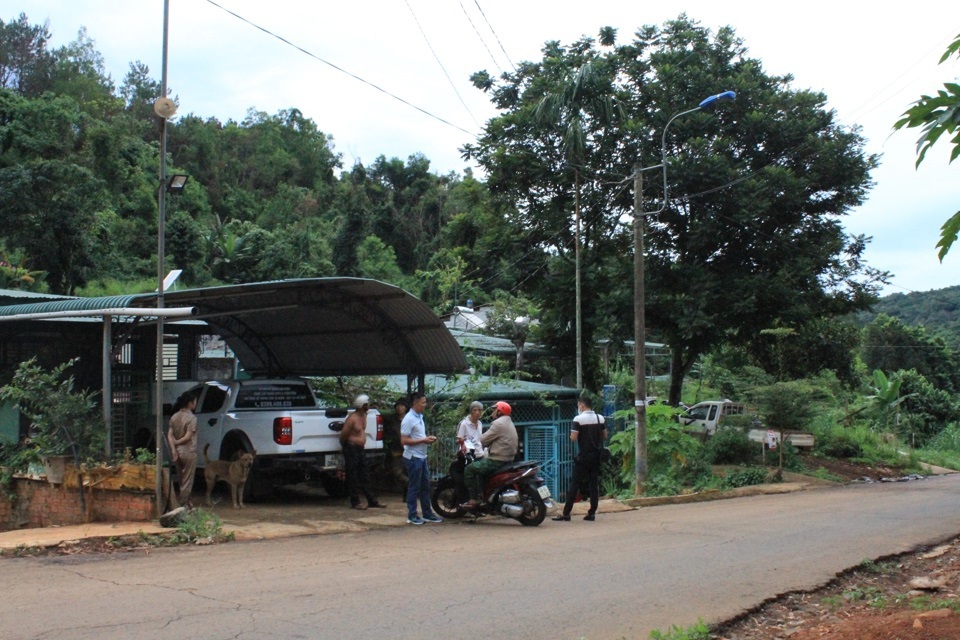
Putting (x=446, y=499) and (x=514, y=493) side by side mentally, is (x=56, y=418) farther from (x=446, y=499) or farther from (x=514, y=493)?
(x=514, y=493)

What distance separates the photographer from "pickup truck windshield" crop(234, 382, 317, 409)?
14.0m

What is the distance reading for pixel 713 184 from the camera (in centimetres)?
2562

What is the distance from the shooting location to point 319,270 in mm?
43219

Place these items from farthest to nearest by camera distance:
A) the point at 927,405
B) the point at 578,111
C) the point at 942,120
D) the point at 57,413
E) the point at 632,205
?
the point at 927,405
the point at 632,205
the point at 578,111
the point at 57,413
the point at 942,120

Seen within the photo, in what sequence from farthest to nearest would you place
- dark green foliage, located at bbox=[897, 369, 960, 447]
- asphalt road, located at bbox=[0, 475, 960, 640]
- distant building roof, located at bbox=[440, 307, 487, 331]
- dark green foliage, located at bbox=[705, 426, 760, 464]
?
dark green foliage, located at bbox=[897, 369, 960, 447]
distant building roof, located at bbox=[440, 307, 487, 331]
dark green foliage, located at bbox=[705, 426, 760, 464]
asphalt road, located at bbox=[0, 475, 960, 640]

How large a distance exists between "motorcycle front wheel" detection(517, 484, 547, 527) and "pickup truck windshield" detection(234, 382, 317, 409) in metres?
4.42

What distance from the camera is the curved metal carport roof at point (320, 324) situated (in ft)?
41.1

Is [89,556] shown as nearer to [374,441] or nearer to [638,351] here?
[374,441]

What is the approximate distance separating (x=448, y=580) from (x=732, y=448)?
17668mm

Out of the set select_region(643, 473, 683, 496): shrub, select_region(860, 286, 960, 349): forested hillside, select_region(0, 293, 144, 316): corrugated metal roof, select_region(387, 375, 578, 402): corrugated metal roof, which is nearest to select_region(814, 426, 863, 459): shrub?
select_region(387, 375, 578, 402): corrugated metal roof

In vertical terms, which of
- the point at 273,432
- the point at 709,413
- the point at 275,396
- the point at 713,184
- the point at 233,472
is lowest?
the point at 233,472

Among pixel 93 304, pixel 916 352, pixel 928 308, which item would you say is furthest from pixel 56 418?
pixel 928 308

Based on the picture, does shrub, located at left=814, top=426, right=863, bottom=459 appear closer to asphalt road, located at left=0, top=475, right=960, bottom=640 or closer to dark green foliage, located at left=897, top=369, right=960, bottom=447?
dark green foliage, located at left=897, top=369, right=960, bottom=447

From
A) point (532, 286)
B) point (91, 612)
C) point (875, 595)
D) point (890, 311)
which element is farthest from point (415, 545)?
point (890, 311)
